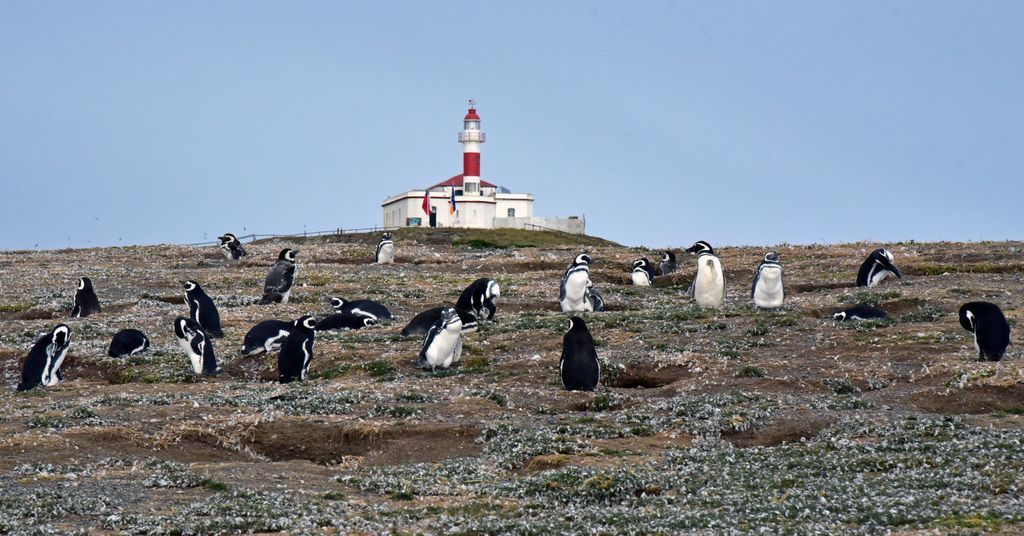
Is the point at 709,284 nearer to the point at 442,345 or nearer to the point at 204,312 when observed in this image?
Result: the point at 442,345

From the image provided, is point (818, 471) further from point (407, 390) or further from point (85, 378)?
point (85, 378)

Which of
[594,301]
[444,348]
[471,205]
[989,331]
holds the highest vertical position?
[471,205]

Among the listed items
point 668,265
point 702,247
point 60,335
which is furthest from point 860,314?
point 668,265

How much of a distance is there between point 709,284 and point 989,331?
30.5 ft

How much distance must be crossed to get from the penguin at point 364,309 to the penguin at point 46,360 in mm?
6602

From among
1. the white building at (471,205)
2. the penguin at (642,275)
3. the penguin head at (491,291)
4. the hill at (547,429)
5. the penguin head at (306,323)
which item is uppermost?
the white building at (471,205)

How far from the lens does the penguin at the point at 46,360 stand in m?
21.2

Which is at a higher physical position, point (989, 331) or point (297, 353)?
point (989, 331)

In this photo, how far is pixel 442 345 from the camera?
69.7ft

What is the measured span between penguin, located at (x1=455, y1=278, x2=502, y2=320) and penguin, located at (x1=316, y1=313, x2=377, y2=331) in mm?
2149

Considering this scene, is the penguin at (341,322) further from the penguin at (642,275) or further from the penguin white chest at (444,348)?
the penguin at (642,275)

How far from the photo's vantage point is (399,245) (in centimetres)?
5275

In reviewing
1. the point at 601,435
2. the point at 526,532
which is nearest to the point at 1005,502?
the point at 526,532

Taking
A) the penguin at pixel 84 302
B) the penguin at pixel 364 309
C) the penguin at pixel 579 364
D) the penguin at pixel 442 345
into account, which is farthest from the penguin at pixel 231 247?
the penguin at pixel 579 364
